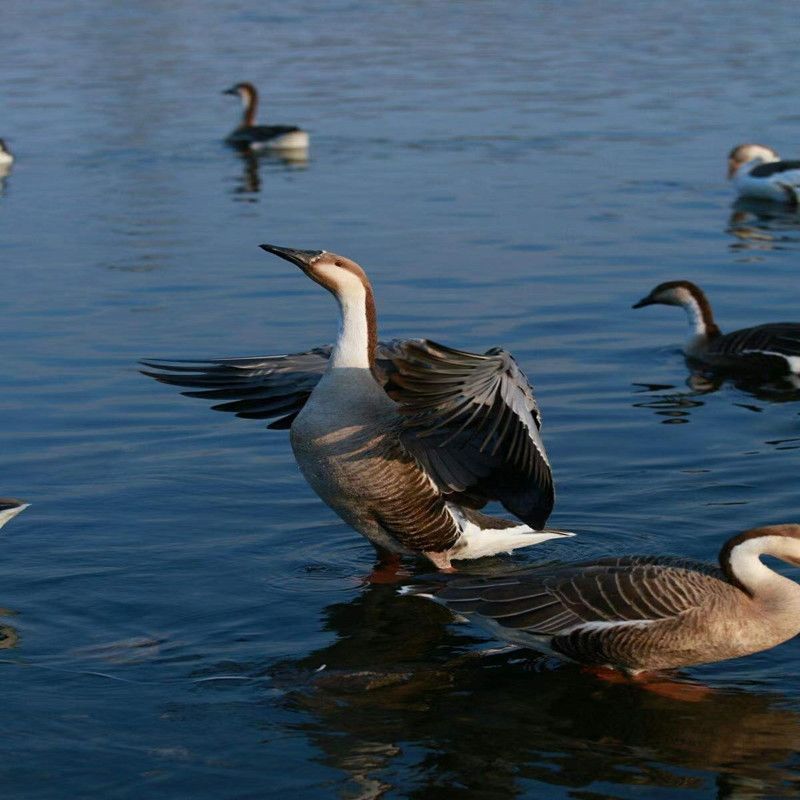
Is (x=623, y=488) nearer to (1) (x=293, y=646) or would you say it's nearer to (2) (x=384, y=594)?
(2) (x=384, y=594)

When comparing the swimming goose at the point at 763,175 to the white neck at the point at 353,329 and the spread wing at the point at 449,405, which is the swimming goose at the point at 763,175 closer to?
the spread wing at the point at 449,405

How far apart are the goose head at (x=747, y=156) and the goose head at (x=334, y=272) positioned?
46.8 ft

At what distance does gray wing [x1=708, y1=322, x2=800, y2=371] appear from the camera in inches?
507

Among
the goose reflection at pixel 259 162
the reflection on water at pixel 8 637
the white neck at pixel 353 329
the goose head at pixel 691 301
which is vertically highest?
the white neck at pixel 353 329

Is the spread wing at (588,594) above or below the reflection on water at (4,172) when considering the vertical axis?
above

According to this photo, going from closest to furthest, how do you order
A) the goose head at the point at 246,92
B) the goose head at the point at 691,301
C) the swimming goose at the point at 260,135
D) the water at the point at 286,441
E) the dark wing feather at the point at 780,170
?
the water at the point at 286,441 → the goose head at the point at 691,301 → the dark wing feather at the point at 780,170 → the swimming goose at the point at 260,135 → the goose head at the point at 246,92

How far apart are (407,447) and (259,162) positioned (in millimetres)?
18444

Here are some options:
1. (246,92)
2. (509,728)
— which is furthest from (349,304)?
(246,92)

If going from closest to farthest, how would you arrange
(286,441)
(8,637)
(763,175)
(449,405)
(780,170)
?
1. (449,405)
2. (8,637)
3. (286,441)
4. (763,175)
5. (780,170)

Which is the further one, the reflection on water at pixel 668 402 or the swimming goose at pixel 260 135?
the swimming goose at pixel 260 135

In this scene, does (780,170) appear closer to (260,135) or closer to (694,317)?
(694,317)

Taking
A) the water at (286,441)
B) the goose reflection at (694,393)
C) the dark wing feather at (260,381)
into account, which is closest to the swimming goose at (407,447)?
the water at (286,441)

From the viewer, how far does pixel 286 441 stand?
11578 millimetres

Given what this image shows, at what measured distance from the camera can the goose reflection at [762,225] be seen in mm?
18969
